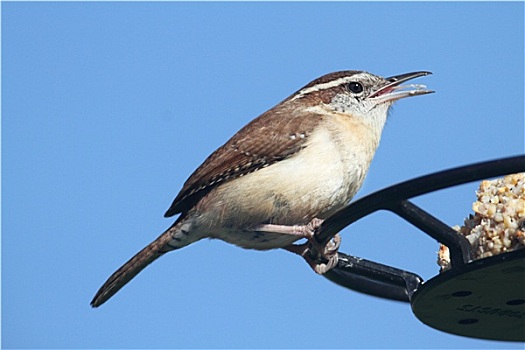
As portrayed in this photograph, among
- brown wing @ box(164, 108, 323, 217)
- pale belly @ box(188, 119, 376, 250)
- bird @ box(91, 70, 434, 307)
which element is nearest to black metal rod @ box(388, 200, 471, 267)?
bird @ box(91, 70, 434, 307)

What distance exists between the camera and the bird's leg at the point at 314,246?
12.1ft

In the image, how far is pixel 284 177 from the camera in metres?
4.28

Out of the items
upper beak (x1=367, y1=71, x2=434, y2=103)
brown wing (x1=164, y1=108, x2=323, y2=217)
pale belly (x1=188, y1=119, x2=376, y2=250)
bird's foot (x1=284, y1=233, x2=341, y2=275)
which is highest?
upper beak (x1=367, y1=71, x2=434, y2=103)

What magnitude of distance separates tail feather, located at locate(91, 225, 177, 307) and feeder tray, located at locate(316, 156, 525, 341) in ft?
3.57

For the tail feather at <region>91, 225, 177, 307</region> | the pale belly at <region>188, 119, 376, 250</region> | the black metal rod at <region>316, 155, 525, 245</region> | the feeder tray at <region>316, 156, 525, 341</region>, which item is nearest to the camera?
the black metal rod at <region>316, 155, 525, 245</region>

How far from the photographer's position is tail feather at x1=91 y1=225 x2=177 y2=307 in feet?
14.6

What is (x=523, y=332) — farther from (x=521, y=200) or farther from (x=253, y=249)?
(x=253, y=249)

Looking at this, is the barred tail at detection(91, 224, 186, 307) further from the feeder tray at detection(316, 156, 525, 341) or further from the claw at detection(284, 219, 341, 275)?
the feeder tray at detection(316, 156, 525, 341)

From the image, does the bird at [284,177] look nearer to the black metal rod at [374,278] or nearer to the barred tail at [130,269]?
the barred tail at [130,269]

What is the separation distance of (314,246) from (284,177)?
757 mm

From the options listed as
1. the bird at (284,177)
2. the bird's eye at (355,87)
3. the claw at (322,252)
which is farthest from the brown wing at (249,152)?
the claw at (322,252)

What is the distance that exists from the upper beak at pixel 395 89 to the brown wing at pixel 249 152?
453 mm

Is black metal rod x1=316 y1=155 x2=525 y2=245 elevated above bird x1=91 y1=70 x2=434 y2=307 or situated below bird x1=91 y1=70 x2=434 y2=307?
below

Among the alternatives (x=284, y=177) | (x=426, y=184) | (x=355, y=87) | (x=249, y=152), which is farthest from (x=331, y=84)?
(x=426, y=184)
